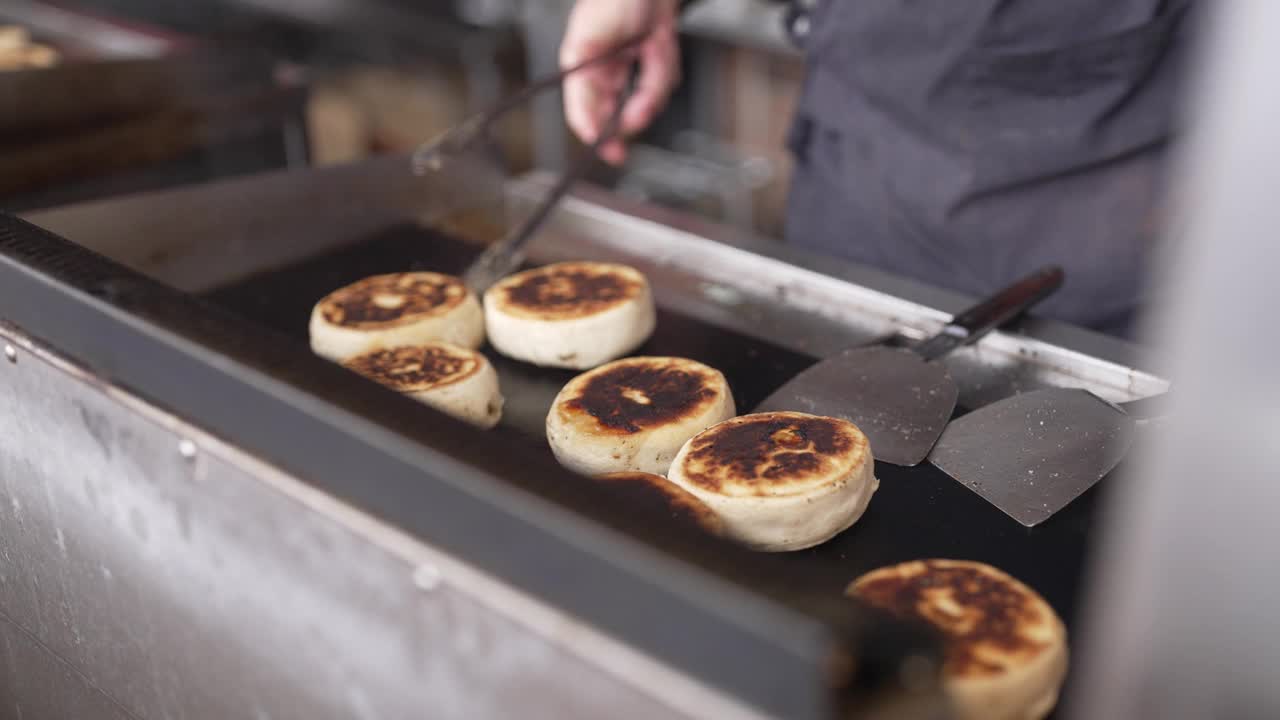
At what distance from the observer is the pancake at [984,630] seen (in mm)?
943

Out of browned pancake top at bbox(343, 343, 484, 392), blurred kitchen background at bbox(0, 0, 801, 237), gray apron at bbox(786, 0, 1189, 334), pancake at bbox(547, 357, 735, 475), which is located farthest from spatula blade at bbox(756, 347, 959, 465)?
blurred kitchen background at bbox(0, 0, 801, 237)

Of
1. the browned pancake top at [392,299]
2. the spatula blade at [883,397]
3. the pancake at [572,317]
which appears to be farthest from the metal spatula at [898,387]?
the browned pancake top at [392,299]

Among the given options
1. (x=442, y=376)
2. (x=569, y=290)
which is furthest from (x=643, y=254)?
(x=442, y=376)

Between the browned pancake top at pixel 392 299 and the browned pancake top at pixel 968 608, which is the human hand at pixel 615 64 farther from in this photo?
→ the browned pancake top at pixel 968 608

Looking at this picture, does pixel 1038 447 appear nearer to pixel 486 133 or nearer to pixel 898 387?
pixel 898 387

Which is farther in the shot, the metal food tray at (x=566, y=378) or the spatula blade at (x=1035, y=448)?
the spatula blade at (x=1035, y=448)

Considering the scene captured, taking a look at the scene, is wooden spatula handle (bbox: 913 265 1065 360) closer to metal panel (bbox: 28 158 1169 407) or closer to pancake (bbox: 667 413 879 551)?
metal panel (bbox: 28 158 1169 407)

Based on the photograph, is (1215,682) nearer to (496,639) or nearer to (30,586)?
(496,639)

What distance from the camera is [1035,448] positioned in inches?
54.6

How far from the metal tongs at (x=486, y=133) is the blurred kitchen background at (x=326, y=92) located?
40.8 inches

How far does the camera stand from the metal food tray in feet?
2.35

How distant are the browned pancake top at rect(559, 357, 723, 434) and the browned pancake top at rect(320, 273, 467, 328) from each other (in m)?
0.34

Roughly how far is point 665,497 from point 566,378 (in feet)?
1.81

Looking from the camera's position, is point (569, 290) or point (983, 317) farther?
point (569, 290)
